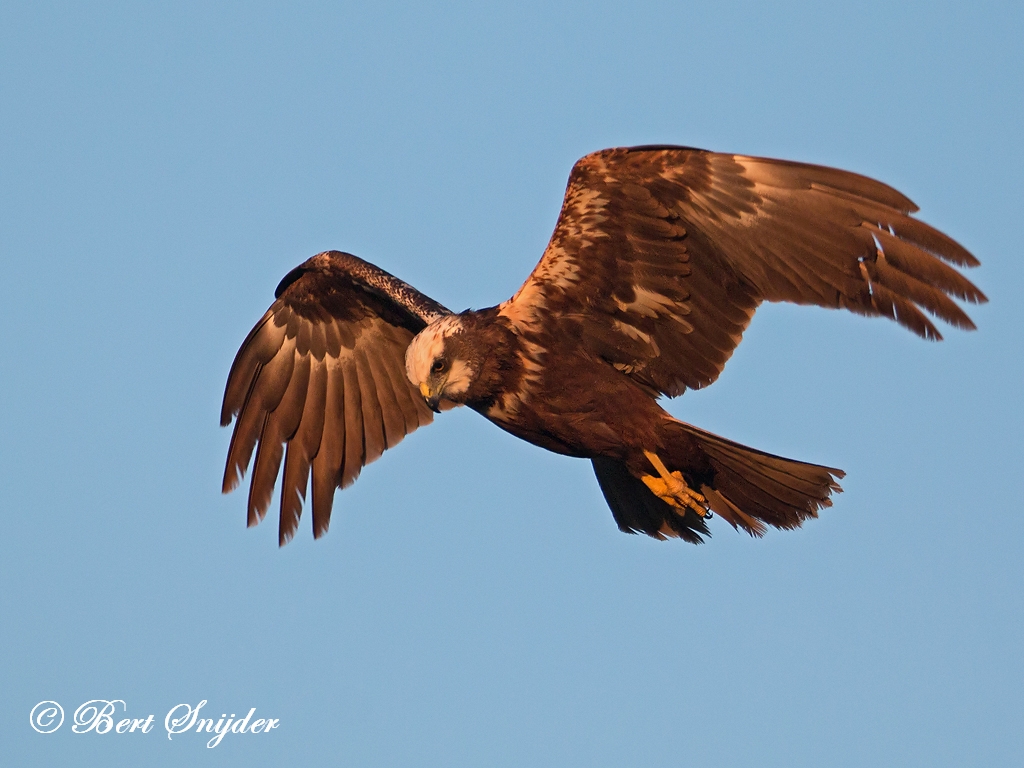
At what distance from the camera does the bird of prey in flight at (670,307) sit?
315 inches

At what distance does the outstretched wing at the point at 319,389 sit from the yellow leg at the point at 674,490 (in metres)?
2.56

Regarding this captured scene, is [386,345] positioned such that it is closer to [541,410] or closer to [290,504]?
[290,504]

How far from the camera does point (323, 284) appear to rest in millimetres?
10977

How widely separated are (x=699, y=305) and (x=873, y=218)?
1.27 metres

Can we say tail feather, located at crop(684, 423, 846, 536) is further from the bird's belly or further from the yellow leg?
the bird's belly

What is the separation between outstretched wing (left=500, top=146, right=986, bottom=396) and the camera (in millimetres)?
7848

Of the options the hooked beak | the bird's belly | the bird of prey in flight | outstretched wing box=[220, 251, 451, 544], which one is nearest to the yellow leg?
the bird of prey in flight

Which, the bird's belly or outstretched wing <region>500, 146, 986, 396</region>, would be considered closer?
outstretched wing <region>500, 146, 986, 396</region>

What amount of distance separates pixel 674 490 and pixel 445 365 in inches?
65.8

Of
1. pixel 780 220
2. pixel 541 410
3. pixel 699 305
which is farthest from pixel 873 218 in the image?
pixel 541 410

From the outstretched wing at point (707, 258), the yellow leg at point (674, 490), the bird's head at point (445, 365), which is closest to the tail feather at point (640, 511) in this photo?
the yellow leg at point (674, 490)

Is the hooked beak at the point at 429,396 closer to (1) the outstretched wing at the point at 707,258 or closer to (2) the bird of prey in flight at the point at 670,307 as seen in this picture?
(2) the bird of prey in flight at the point at 670,307

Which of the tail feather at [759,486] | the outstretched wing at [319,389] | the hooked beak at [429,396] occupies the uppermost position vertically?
the outstretched wing at [319,389]

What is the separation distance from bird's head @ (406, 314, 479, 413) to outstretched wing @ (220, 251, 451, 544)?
170 cm
